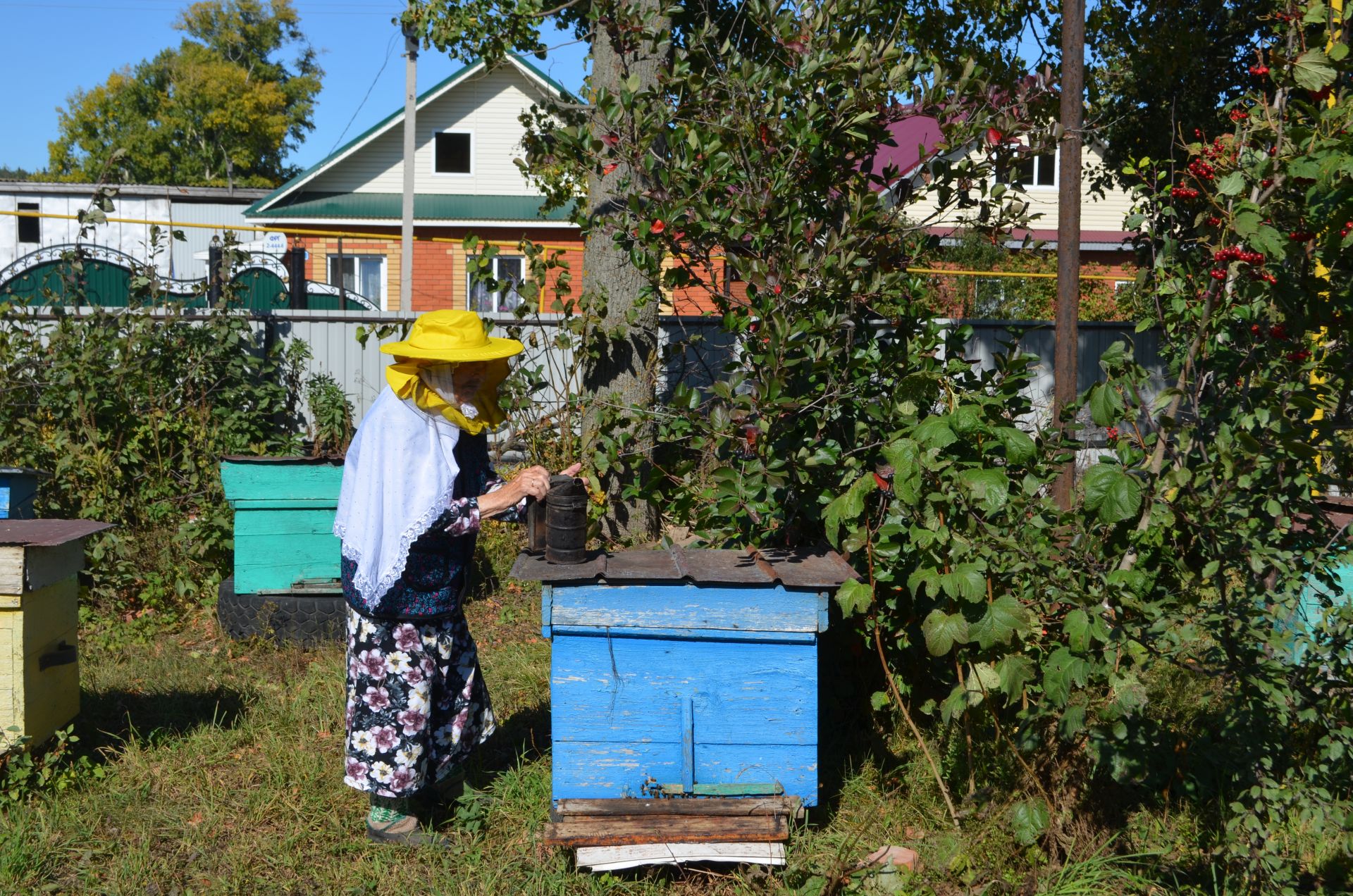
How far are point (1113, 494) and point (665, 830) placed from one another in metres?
1.61

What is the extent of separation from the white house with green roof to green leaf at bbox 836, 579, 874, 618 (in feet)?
56.7

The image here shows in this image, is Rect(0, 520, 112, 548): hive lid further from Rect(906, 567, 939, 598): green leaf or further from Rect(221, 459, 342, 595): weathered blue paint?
Rect(906, 567, 939, 598): green leaf

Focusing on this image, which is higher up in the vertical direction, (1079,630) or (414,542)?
(414,542)

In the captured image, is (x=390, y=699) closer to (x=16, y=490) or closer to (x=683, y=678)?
(x=683, y=678)

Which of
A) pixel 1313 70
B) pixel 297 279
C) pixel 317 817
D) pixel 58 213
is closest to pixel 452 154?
pixel 58 213

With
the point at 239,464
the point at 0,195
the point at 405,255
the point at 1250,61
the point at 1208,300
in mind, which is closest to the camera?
the point at 1208,300

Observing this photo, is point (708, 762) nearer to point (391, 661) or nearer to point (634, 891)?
point (634, 891)

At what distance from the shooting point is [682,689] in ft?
11.3

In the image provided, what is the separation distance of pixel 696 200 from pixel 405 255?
13.8m

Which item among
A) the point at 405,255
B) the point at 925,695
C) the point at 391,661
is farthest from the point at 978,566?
the point at 405,255

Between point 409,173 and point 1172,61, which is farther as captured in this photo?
point 409,173

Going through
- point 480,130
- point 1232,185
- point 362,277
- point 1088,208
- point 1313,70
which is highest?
point 480,130

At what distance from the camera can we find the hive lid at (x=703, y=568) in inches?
131

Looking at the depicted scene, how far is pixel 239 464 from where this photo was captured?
5844 mm
